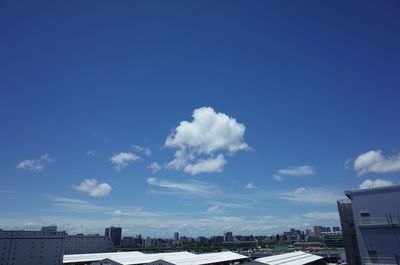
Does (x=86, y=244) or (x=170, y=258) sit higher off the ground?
(x=86, y=244)

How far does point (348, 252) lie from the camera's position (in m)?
26.3

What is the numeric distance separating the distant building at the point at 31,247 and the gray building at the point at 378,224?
4959 cm

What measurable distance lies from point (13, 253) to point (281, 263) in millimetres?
40592

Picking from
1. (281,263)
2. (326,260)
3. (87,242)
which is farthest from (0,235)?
(326,260)

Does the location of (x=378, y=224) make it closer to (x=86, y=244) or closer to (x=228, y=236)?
(x=86, y=244)

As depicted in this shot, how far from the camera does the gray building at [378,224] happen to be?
64.9 ft

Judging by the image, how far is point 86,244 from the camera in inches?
3056

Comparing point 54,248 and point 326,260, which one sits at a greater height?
point 54,248

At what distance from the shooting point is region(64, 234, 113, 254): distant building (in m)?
74.6

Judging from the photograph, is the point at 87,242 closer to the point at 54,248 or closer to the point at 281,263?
the point at 54,248

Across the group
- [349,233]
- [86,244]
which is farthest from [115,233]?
[349,233]

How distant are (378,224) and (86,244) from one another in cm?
7341

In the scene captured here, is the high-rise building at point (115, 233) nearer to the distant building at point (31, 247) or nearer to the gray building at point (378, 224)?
the distant building at point (31, 247)

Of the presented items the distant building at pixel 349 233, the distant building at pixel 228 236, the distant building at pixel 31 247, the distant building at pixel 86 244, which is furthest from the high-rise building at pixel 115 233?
the distant building at pixel 349 233
